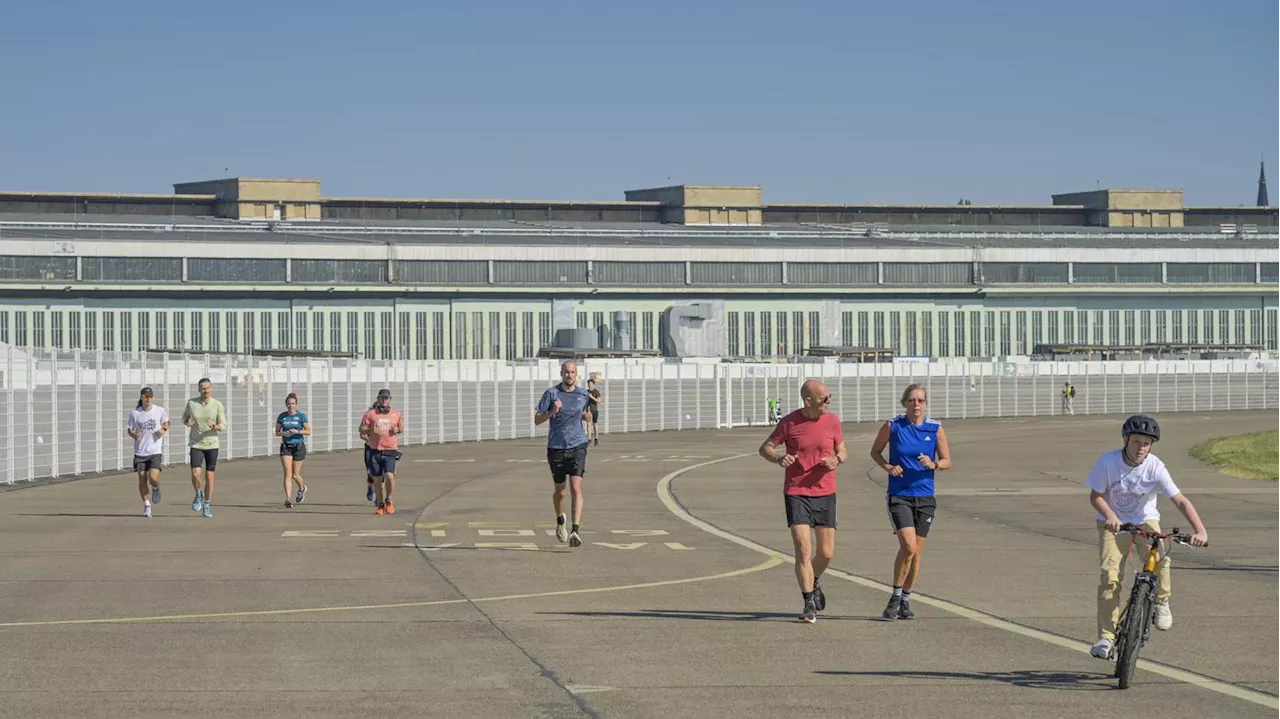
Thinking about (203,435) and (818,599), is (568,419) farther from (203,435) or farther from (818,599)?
(203,435)

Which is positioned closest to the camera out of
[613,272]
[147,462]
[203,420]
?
[147,462]

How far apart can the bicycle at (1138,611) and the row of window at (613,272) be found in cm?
8272

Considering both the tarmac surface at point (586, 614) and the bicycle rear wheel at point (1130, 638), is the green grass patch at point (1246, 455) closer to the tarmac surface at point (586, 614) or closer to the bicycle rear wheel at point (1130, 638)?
the tarmac surface at point (586, 614)

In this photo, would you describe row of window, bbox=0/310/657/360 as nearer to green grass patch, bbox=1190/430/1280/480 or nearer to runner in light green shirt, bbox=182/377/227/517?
green grass patch, bbox=1190/430/1280/480

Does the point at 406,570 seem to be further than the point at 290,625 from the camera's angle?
Yes

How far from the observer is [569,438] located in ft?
68.4

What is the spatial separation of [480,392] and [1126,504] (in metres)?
51.7

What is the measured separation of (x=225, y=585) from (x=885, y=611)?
228 inches

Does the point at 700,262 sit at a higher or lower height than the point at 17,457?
higher

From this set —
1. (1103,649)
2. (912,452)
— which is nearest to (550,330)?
(912,452)

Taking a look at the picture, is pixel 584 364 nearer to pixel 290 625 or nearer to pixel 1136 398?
pixel 1136 398

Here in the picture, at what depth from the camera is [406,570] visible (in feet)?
59.7

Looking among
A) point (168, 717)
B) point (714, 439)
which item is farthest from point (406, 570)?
point (714, 439)

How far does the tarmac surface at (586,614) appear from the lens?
10664mm
